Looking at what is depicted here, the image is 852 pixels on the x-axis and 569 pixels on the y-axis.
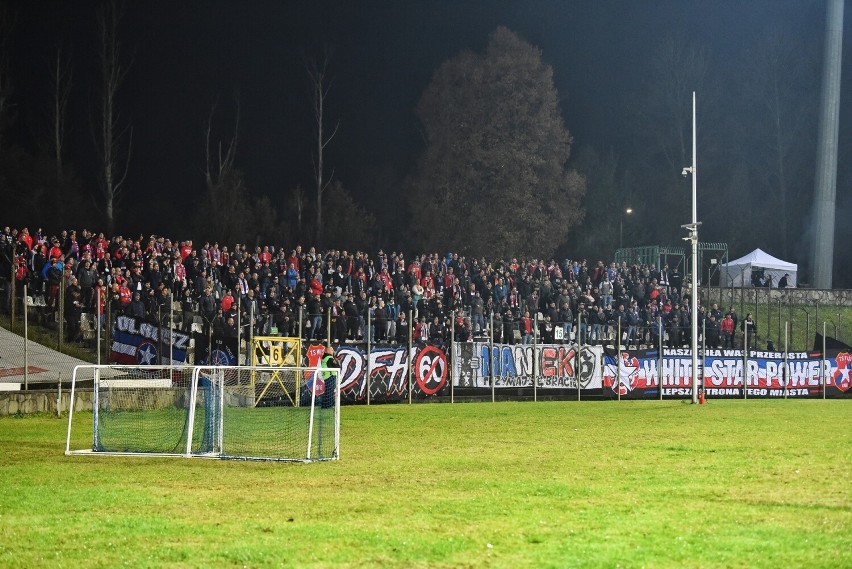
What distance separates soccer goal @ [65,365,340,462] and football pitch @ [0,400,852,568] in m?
0.64

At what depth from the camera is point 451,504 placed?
11422 mm

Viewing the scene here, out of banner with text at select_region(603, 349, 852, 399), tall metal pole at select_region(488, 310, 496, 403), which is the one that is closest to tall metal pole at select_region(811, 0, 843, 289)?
banner with text at select_region(603, 349, 852, 399)

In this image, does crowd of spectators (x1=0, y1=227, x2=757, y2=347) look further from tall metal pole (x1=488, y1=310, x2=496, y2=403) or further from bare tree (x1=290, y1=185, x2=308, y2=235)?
bare tree (x1=290, y1=185, x2=308, y2=235)

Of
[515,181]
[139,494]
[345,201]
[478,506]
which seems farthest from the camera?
[345,201]

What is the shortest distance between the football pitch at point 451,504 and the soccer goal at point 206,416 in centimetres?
64

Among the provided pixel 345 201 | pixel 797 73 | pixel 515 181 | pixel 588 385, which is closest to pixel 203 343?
pixel 588 385

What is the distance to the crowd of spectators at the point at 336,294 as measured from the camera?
95.4ft

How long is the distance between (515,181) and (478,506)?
1845 inches

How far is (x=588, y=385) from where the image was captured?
34438 millimetres

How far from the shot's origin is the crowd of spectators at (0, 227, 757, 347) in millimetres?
29078

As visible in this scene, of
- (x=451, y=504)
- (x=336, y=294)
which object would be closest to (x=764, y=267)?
(x=336, y=294)

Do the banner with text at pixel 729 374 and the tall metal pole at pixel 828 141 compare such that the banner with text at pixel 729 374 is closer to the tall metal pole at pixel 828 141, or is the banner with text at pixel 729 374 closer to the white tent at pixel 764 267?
the white tent at pixel 764 267

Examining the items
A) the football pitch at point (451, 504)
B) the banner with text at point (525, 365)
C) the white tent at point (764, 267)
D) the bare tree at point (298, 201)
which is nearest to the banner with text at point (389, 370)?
the banner with text at point (525, 365)

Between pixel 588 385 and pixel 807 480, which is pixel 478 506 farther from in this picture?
pixel 588 385
